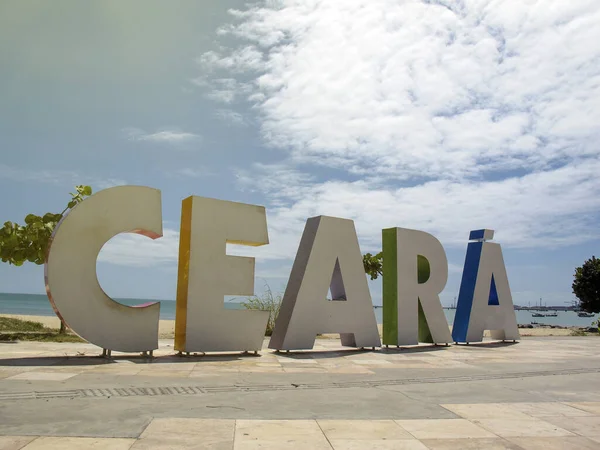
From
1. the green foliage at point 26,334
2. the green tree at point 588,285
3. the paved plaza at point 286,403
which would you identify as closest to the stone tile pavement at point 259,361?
the paved plaza at point 286,403

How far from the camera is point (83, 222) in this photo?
10.0m

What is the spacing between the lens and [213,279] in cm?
1141

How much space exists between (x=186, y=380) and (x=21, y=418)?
3.04 meters

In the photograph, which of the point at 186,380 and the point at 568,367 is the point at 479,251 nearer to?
the point at 568,367

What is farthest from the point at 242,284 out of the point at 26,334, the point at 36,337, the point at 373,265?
the point at 373,265

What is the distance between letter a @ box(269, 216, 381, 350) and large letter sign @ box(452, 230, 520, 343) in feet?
13.1

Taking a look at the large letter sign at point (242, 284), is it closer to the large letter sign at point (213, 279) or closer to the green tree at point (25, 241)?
the large letter sign at point (213, 279)

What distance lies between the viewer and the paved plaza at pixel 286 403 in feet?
16.0

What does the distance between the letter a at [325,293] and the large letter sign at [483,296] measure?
399 centimetres

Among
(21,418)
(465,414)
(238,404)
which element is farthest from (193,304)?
(465,414)

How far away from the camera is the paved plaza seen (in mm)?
4863

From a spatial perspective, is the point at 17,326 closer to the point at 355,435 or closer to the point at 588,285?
the point at 355,435

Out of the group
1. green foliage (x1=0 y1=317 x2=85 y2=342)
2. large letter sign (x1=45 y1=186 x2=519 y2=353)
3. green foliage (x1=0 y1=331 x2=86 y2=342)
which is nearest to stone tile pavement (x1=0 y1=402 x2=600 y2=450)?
large letter sign (x1=45 y1=186 x2=519 y2=353)

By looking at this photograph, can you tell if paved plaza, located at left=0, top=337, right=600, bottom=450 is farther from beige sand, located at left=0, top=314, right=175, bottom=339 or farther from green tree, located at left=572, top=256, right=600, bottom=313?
green tree, located at left=572, top=256, right=600, bottom=313
